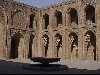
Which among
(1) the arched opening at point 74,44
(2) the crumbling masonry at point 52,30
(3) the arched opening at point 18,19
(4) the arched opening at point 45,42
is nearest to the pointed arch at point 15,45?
(2) the crumbling masonry at point 52,30

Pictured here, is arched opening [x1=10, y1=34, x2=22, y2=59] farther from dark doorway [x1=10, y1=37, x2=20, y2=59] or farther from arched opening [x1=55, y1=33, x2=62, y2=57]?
arched opening [x1=55, y1=33, x2=62, y2=57]

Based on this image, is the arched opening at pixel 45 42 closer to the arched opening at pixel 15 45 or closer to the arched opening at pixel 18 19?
the arched opening at pixel 18 19

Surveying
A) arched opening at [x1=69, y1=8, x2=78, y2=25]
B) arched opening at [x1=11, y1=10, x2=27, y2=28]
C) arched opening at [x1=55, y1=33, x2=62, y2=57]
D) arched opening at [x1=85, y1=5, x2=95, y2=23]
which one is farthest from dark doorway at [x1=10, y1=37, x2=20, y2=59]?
arched opening at [x1=85, y1=5, x2=95, y2=23]

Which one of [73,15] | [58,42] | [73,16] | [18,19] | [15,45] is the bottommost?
[15,45]

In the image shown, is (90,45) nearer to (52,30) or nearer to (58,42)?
(58,42)

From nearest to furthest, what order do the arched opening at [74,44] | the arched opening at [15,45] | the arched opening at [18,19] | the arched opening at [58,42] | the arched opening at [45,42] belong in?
the arched opening at [74,44]
the arched opening at [18,19]
the arched opening at [15,45]
the arched opening at [58,42]
the arched opening at [45,42]

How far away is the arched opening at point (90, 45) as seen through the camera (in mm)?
20916

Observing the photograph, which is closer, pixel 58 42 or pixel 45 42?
pixel 58 42

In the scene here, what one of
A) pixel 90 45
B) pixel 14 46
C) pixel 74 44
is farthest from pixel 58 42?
pixel 14 46

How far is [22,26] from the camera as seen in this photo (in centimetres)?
2364

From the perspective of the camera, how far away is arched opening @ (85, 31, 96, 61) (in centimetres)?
2092

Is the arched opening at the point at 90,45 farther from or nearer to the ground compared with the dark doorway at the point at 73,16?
nearer to the ground

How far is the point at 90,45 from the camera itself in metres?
21.3

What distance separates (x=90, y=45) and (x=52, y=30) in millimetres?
5221
